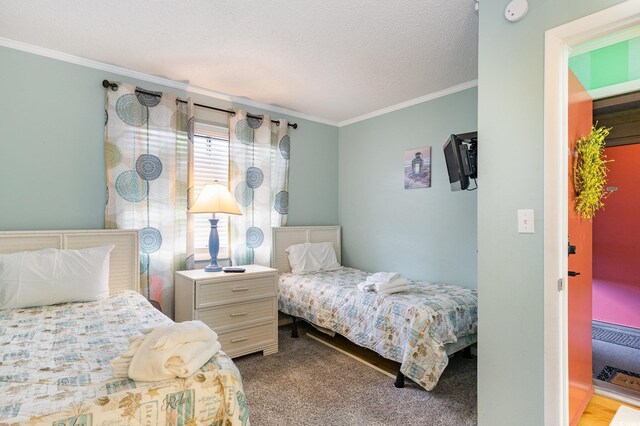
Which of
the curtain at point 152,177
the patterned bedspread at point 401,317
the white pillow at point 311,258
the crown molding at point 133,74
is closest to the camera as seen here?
the patterned bedspread at point 401,317

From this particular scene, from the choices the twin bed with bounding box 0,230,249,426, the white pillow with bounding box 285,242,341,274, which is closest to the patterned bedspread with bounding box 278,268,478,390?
the white pillow with bounding box 285,242,341,274

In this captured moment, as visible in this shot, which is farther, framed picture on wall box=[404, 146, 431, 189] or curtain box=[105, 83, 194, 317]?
framed picture on wall box=[404, 146, 431, 189]

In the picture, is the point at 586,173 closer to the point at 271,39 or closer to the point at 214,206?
the point at 271,39

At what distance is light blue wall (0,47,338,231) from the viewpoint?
8.01ft

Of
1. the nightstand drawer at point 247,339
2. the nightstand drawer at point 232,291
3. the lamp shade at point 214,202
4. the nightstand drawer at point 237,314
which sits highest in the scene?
the lamp shade at point 214,202

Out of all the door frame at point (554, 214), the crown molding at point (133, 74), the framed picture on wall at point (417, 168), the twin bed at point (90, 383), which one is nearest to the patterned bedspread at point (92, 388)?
the twin bed at point (90, 383)

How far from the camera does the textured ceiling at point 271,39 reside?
79.8 inches

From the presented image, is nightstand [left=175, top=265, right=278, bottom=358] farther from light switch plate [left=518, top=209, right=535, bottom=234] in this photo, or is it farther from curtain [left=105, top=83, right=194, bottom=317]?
light switch plate [left=518, top=209, right=535, bottom=234]

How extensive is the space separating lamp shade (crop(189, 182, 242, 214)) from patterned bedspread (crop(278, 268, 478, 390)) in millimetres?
1086

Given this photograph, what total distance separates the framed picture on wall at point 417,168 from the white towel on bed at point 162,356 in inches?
109

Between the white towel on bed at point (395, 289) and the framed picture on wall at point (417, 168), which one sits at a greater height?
the framed picture on wall at point (417, 168)

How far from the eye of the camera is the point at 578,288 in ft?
6.52

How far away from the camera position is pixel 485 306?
1772mm

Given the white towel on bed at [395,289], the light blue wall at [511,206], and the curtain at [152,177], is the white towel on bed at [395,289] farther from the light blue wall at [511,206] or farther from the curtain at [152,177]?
the curtain at [152,177]
